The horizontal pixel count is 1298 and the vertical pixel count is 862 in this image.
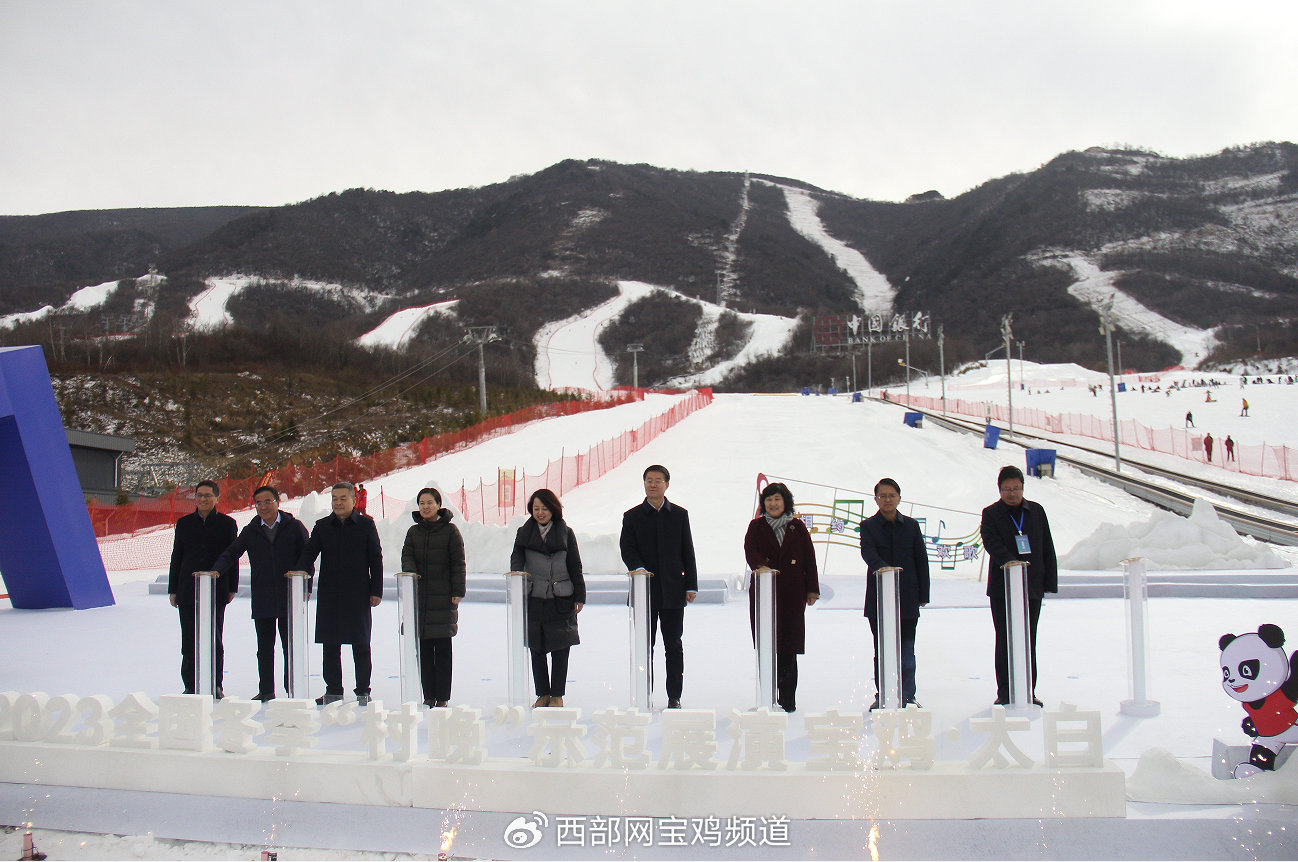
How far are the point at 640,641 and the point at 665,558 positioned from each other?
566mm

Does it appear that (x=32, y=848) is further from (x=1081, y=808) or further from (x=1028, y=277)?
(x=1028, y=277)

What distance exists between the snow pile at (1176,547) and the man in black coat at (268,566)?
921cm

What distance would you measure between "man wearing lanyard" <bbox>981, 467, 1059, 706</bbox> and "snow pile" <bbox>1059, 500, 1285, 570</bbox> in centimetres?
585

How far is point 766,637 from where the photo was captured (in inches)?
204

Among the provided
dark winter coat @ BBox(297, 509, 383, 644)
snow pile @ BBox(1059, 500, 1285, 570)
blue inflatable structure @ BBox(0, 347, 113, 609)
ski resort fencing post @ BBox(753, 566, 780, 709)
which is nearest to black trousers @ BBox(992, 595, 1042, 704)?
ski resort fencing post @ BBox(753, 566, 780, 709)

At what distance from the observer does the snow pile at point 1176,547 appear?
1094 centimetres

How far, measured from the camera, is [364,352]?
65.2 metres

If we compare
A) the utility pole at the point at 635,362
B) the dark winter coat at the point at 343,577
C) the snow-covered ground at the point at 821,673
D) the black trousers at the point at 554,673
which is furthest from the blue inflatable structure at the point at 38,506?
the utility pole at the point at 635,362

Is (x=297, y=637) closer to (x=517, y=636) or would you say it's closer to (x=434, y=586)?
(x=434, y=586)

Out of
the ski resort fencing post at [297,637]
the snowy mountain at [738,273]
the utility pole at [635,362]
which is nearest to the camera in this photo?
the ski resort fencing post at [297,637]

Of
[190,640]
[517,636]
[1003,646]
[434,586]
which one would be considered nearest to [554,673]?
[517,636]

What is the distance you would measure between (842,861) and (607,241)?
567 ft

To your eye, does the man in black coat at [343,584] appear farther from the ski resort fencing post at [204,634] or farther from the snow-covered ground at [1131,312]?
the snow-covered ground at [1131,312]

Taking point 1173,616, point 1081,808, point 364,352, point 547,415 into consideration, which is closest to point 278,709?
point 1081,808
